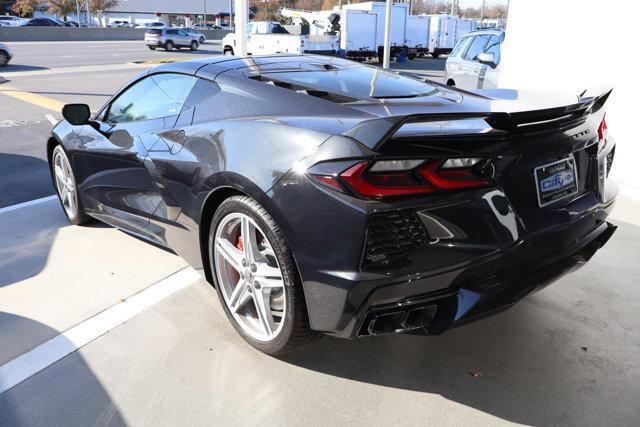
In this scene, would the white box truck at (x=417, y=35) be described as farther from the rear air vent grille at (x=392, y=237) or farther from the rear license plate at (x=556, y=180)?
the rear air vent grille at (x=392, y=237)

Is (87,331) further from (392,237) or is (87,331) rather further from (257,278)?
(392,237)

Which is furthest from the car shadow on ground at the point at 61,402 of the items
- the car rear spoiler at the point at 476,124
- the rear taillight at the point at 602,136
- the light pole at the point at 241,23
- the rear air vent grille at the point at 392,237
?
the light pole at the point at 241,23

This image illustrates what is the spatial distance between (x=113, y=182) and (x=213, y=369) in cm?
181

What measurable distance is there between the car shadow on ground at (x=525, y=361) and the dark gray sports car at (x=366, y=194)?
0.46 meters

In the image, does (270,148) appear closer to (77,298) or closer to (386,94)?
(386,94)

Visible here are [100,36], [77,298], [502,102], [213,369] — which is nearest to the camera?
[213,369]

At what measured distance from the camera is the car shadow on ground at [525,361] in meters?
2.55

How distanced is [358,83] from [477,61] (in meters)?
7.02

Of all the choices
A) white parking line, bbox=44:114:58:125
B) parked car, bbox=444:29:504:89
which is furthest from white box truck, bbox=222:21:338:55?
parked car, bbox=444:29:504:89

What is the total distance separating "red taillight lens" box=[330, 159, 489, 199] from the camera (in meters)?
2.18

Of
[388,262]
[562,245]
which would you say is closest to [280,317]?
[388,262]

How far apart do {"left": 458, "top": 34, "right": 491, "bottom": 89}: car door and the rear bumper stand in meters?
7.60

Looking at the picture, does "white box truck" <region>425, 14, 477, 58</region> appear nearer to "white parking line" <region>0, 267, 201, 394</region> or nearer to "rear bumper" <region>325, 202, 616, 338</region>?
"white parking line" <region>0, 267, 201, 394</region>

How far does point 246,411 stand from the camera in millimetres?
2492
